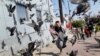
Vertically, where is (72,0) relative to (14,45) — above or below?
above

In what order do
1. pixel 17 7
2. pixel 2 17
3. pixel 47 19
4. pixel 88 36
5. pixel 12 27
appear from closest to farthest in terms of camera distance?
pixel 2 17 → pixel 12 27 → pixel 17 7 → pixel 47 19 → pixel 88 36

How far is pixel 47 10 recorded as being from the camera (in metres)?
19.0

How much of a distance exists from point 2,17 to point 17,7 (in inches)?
88.4

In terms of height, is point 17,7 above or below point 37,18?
above

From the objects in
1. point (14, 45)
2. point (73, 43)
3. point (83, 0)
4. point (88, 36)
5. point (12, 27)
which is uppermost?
point (83, 0)

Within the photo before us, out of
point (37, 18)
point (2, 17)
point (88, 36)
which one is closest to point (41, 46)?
point (37, 18)

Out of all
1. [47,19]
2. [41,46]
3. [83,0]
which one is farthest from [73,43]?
[83,0]

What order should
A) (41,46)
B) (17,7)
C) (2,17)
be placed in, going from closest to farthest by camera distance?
(2,17)
(17,7)
(41,46)

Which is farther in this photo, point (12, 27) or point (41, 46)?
point (41, 46)

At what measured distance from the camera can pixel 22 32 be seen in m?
12.8

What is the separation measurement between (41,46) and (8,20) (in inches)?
196

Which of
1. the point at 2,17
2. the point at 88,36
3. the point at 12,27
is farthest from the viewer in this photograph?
the point at 88,36

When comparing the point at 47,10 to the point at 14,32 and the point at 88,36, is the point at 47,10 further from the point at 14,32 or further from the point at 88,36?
the point at 14,32

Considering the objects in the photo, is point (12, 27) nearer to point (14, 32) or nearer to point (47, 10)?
point (14, 32)
